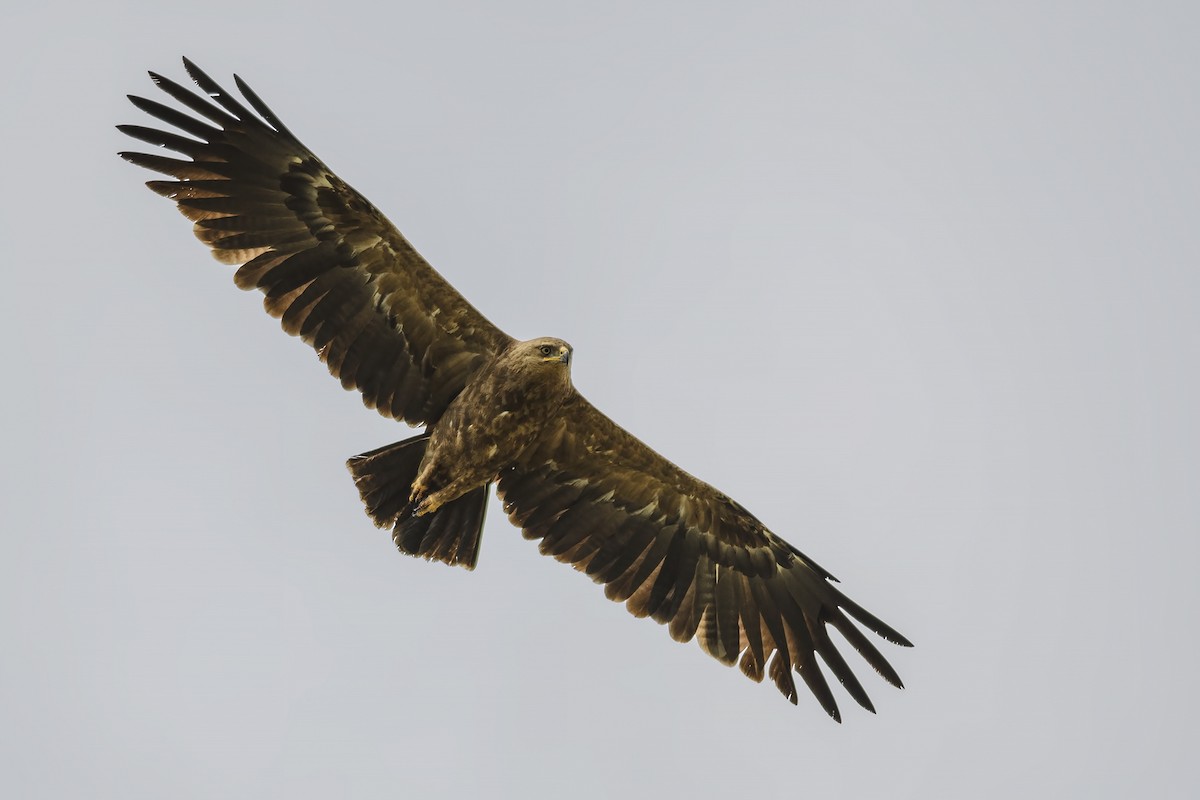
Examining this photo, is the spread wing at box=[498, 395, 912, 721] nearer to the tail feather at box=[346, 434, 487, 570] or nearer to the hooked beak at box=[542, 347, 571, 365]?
the tail feather at box=[346, 434, 487, 570]

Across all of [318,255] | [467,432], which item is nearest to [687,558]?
[467,432]

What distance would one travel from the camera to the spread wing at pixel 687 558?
13438 millimetres

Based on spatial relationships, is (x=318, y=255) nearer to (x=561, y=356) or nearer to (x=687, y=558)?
(x=561, y=356)

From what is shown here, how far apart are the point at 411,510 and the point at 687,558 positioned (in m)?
2.66

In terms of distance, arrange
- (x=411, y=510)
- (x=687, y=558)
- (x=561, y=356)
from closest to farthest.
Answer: (x=561, y=356)
(x=411, y=510)
(x=687, y=558)

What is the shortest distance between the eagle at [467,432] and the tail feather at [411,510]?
0.01 m

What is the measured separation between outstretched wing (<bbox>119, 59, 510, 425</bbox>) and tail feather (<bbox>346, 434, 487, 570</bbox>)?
0.50 m

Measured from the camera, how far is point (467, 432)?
12523mm

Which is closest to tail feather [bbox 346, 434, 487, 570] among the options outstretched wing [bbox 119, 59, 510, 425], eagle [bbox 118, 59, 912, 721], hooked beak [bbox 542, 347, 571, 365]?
eagle [bbox 118, 59, 912, 721]

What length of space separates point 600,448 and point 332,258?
288 cm

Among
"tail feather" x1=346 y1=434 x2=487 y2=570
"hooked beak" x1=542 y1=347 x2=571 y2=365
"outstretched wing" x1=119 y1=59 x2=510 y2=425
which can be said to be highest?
"hooked beak" x1=542 y1=347 x2=571 y2=365

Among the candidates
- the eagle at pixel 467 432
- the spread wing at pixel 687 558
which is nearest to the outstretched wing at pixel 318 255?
the eagle at pixel 467 432

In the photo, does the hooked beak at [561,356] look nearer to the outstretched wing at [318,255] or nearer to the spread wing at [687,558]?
the outstretched wing at [318,255]

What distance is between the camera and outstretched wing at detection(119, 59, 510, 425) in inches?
477
